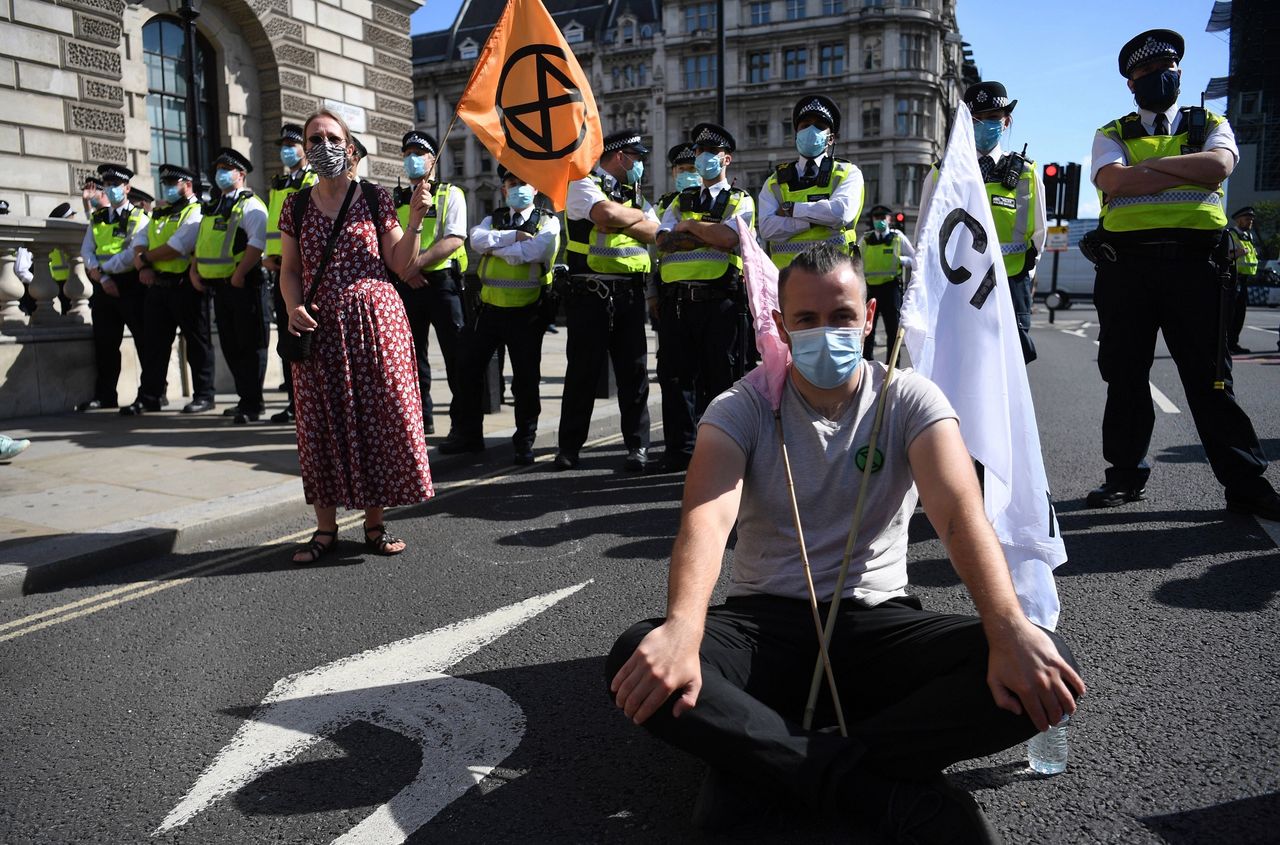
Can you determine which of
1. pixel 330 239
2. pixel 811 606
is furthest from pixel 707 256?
pixel 811 606

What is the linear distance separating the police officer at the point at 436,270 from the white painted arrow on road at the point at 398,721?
3.92m

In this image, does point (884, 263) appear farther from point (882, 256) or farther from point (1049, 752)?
point (1049, 752)

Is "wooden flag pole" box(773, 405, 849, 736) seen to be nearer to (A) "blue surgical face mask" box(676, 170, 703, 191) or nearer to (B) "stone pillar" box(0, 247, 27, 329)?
(A) "blue surgical face mask" box(676, 170, 703, 191)

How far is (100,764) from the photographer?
9.09 ft

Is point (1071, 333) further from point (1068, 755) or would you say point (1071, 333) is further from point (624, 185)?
point (1068, 755)

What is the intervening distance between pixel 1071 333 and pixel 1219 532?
22.6 metres

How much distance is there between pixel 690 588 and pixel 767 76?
70.2m

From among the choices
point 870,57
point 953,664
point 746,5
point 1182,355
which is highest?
point 746,5

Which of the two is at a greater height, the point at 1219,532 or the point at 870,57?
the point at 870,57

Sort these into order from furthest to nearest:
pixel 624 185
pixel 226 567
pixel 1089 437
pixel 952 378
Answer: pixel 1089 437
pixel 624 185
pixel 226 567
pixel 952 378

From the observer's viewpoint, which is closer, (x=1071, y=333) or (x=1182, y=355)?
(x=1182, y=355)

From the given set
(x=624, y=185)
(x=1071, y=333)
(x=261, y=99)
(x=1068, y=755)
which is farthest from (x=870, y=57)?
(x=1068, y=755)

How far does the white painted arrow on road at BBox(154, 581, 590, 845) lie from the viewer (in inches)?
99.0

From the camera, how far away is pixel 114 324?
981 centimetres
